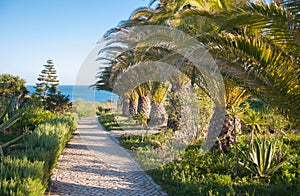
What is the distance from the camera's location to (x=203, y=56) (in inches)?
173

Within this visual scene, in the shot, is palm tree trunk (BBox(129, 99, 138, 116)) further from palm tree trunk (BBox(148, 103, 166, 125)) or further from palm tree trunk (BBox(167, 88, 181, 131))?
palm tree trunk (BBox(167, 88, 181, 131))

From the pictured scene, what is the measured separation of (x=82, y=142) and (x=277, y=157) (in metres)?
6.70

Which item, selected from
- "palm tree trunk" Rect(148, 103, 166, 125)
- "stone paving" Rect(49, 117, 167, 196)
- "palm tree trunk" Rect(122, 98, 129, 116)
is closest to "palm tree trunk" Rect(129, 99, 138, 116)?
"palm tree trunk" Rect(122, 98, 129, 116)

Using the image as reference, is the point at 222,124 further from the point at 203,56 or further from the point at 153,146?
the point at 203,56

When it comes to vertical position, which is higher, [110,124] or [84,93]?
[84,93]

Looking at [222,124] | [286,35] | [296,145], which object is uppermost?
[286,35]

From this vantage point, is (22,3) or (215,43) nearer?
(215,43)

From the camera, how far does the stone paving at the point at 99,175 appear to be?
15.7 ft

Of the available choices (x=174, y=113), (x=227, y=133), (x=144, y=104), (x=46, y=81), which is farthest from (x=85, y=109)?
(x=227, y=133)

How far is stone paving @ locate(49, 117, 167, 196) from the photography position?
15.7 feet

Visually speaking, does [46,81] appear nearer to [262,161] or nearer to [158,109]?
[158,109]

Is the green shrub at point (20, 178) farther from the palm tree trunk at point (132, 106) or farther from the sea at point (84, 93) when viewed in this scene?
the palm tree trunk at point (132, 106)

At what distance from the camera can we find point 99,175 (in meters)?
5.70

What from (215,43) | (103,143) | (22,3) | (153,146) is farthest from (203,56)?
(22,3)
